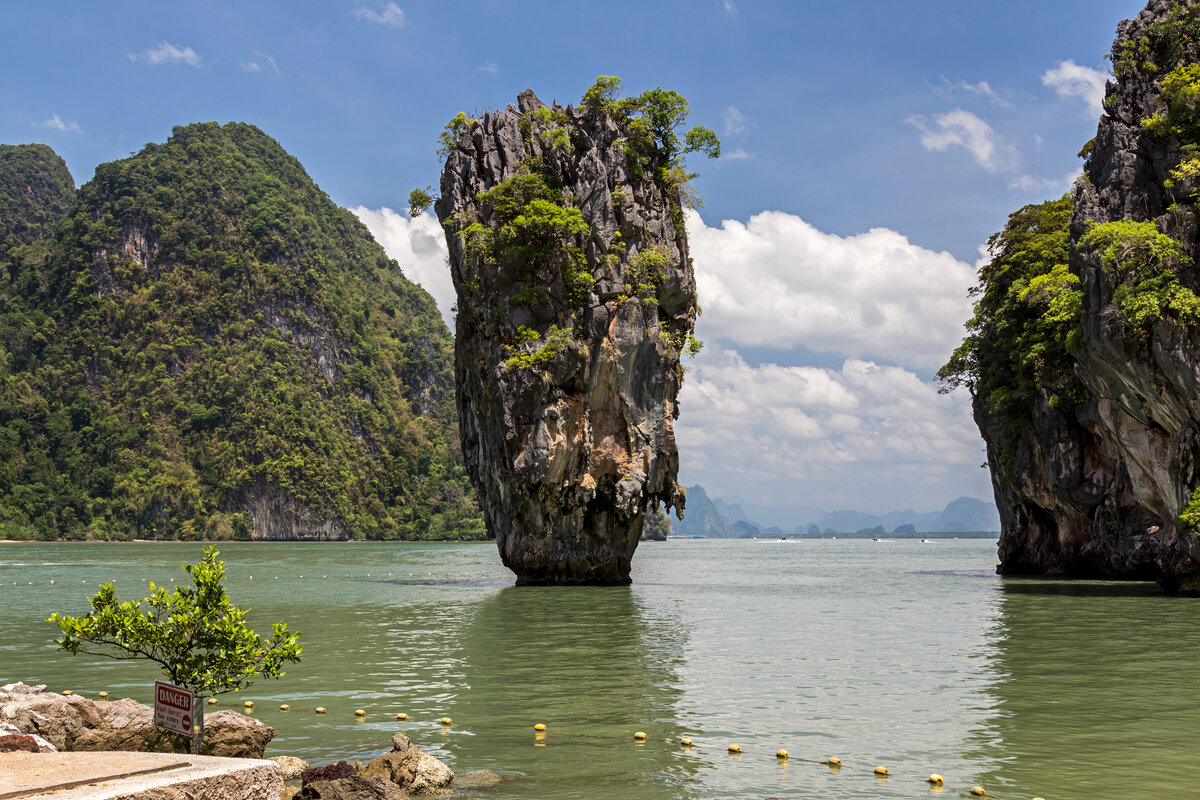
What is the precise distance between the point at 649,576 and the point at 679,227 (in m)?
19.1

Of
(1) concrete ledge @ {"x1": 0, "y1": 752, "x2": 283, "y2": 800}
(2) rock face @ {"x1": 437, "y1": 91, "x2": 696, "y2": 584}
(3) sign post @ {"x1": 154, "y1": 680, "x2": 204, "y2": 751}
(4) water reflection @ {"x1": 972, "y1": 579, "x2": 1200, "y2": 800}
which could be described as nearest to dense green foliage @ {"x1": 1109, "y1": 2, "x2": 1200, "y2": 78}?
(2) rock face @ {"x1": 437, "y1": 91, "x2": 696, "y2": 584}

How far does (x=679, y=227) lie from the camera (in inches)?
1636

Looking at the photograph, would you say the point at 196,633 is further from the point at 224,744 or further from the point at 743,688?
the point at 743,688

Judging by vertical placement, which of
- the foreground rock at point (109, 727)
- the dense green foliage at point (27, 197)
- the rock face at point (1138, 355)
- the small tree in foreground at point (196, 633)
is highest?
the dense green foliage at point (27, 197)

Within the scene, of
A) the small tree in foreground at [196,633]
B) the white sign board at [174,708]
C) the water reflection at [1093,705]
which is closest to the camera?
the white sign board at [174,708]

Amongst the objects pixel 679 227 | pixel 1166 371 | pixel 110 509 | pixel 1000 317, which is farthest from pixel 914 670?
pixel 110 509

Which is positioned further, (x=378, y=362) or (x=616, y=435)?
(x=378, y=362)

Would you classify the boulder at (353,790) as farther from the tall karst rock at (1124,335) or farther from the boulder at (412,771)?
the tall karst rock at (1124,335)

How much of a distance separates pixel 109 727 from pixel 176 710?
2.37 metres

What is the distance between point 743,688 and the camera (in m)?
16.2

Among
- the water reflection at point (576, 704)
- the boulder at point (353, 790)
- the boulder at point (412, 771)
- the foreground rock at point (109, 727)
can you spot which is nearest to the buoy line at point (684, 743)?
the water reflection at point (576, 704)

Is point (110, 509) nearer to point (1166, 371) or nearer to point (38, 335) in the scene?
point (38, 335)

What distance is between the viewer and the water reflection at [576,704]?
10.6m

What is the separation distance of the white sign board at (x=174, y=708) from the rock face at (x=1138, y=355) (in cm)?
2897
